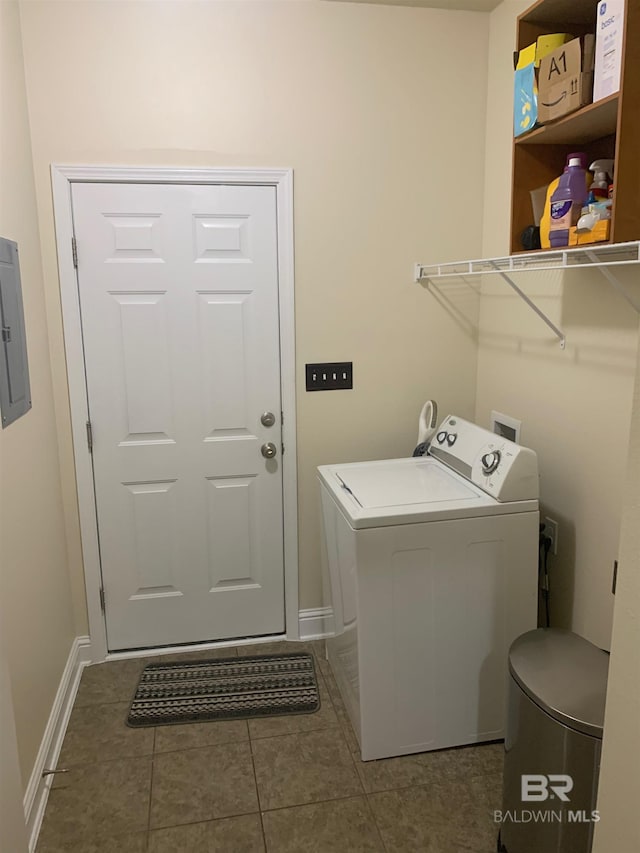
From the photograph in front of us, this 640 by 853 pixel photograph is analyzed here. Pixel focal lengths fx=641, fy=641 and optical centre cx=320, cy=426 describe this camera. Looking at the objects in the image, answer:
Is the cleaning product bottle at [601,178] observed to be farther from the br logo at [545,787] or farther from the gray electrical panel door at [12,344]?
the gray electrical panel door at [12,344]

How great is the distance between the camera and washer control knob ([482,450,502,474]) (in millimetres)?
2146

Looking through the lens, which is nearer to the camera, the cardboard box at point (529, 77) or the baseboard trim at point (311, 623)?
the cardboard box at point (529, 77)

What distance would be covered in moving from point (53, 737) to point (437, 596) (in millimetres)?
1403

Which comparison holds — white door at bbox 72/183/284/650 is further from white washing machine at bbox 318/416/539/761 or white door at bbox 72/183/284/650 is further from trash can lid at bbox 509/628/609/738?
trash can lid at bbox 509/628/609/738

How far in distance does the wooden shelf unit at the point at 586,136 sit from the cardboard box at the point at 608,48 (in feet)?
0.08

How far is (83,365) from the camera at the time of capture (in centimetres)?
253

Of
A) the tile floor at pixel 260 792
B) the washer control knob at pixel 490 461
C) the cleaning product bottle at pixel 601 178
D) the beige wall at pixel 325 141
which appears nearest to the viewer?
the cleaning product bottle at pixel 601 178

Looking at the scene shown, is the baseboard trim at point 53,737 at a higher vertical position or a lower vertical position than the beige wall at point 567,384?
lower

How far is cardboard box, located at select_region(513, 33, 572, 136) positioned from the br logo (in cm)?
174

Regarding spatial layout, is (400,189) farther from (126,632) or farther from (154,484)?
(126,632)

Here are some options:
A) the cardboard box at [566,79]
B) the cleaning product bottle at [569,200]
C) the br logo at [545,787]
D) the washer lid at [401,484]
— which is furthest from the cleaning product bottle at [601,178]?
the br logo at [545,787]

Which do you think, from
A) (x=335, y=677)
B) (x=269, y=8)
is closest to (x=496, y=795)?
(x=335, y=677)

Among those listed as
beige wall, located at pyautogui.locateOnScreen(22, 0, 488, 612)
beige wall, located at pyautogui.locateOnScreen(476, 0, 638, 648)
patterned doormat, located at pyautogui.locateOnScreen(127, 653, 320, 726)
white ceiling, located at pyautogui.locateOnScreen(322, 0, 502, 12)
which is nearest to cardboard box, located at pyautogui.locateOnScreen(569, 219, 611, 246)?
beige wall, located at pyautogui.locateOnScreen(476, 0, 638, 648)

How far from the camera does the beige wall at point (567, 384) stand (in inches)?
76.3
